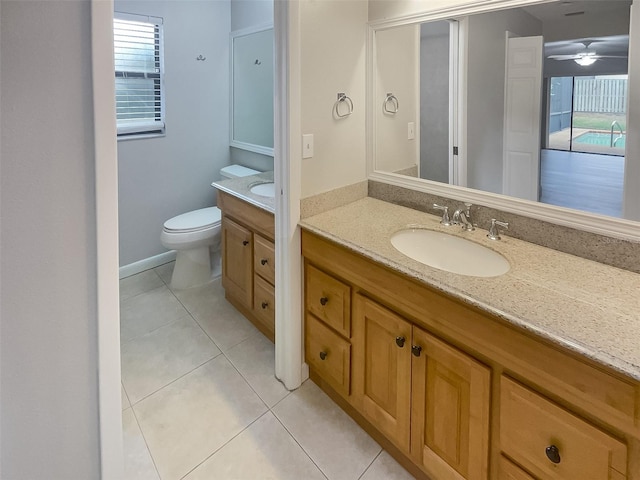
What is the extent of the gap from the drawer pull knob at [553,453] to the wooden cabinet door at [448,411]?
0.59ft

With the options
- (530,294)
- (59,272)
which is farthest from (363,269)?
(59,272)

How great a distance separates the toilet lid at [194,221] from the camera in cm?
293

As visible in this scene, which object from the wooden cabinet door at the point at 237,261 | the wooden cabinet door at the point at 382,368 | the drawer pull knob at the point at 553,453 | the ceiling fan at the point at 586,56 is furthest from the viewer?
the wooden cabinet door at the point at 237,261

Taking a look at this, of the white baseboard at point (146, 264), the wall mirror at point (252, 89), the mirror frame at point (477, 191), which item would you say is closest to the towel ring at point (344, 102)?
the mirror frame at point (477, 191)

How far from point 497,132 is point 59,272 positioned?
151 cm

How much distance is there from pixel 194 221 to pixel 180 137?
0.77m

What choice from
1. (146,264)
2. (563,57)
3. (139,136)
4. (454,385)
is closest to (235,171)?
(139,136)

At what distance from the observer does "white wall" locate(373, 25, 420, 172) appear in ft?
6.23

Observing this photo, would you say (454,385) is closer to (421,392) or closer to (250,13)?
(421,392)

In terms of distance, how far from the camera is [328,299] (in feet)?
5.83

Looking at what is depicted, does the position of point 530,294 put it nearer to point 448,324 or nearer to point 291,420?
point 448,324

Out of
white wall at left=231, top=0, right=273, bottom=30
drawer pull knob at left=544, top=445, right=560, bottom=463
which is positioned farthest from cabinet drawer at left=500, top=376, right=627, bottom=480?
white wall at left=231, top=0, right=273, bottom=30

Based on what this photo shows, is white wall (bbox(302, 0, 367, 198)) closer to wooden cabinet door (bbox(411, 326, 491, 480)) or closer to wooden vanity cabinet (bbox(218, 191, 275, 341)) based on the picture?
wooden vanity cabinet (bbox(218, 191, 275, 341))

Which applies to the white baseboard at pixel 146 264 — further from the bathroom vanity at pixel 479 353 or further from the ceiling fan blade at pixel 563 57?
the ceiling fan blade at pixel 563 57
